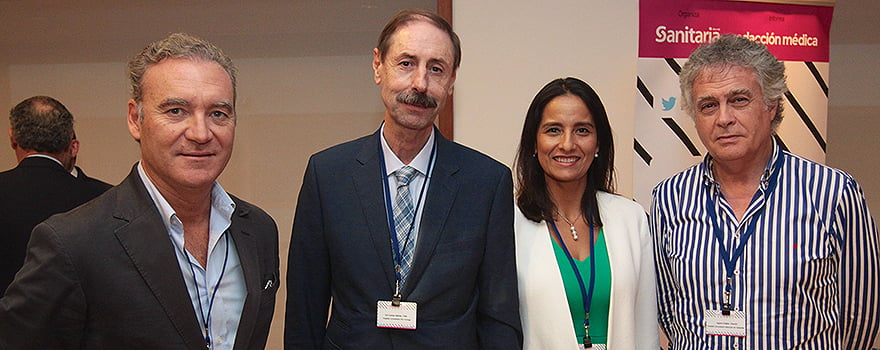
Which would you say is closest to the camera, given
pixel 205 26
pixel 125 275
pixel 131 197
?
pixel 125 275

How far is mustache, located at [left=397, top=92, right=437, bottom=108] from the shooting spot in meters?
2.09

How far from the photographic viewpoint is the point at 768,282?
91.1 inches

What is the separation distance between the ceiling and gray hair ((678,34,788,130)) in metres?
2.03

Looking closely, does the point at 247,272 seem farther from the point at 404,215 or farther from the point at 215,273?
the point at 404,215

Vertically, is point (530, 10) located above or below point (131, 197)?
above

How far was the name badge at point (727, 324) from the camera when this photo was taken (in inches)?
90.8

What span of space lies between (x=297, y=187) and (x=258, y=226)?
2.39 meters

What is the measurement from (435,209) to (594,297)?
674 millimetres

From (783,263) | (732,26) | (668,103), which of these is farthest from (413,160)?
(732,26)

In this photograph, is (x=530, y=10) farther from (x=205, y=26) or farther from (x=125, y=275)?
(x=125, y=275)

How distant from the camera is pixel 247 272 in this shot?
181 cm

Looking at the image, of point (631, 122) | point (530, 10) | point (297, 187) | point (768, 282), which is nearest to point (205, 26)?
point (297, 187)

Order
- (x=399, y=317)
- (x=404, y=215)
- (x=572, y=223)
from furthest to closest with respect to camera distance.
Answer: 1. (x=572, y=223)
2. (x=404, y=215)
3. (x=399, y=317)

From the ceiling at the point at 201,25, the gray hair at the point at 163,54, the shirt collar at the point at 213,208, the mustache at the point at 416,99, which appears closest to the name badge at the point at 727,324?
the mustache at the point at 416,99
